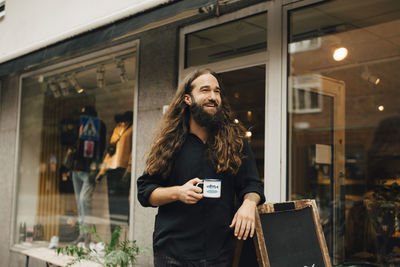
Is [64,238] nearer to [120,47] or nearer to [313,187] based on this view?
[120,47]

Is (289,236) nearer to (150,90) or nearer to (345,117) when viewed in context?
(150,90)

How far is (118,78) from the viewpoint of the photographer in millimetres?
6027

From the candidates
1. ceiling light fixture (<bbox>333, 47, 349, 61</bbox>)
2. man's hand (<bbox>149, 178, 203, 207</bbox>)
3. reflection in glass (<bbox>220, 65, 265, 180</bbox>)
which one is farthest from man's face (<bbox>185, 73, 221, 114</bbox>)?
ceiling light fixture (<bbox>333, 47, 349, 61</bbox>)

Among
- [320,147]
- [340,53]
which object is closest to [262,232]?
[320,147]

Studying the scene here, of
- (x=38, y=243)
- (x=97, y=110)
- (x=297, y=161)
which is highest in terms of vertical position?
(x=97, y=110)

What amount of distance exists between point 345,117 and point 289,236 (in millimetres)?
4726

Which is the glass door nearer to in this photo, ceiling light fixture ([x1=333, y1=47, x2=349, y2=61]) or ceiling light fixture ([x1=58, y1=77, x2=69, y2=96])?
ceiling light fixture ([x1=333, y1=47, x2=349, y2=61])

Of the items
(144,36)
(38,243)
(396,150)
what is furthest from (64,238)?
(396,150)

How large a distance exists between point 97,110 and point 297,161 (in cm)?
334

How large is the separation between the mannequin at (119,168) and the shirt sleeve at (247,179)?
10.4 feet

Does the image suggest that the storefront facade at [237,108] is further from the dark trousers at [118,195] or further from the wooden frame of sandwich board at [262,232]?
the wooden frame of sandwich board at [262,232]

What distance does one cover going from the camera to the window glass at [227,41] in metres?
4.36

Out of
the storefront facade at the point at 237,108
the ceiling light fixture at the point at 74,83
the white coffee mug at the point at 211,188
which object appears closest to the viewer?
the white coffee mug at the point at 211,188

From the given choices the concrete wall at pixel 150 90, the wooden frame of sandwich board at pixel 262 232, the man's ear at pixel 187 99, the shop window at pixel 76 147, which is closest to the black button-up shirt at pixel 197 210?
the wooden frame of sandwich board at pixel 262 232
